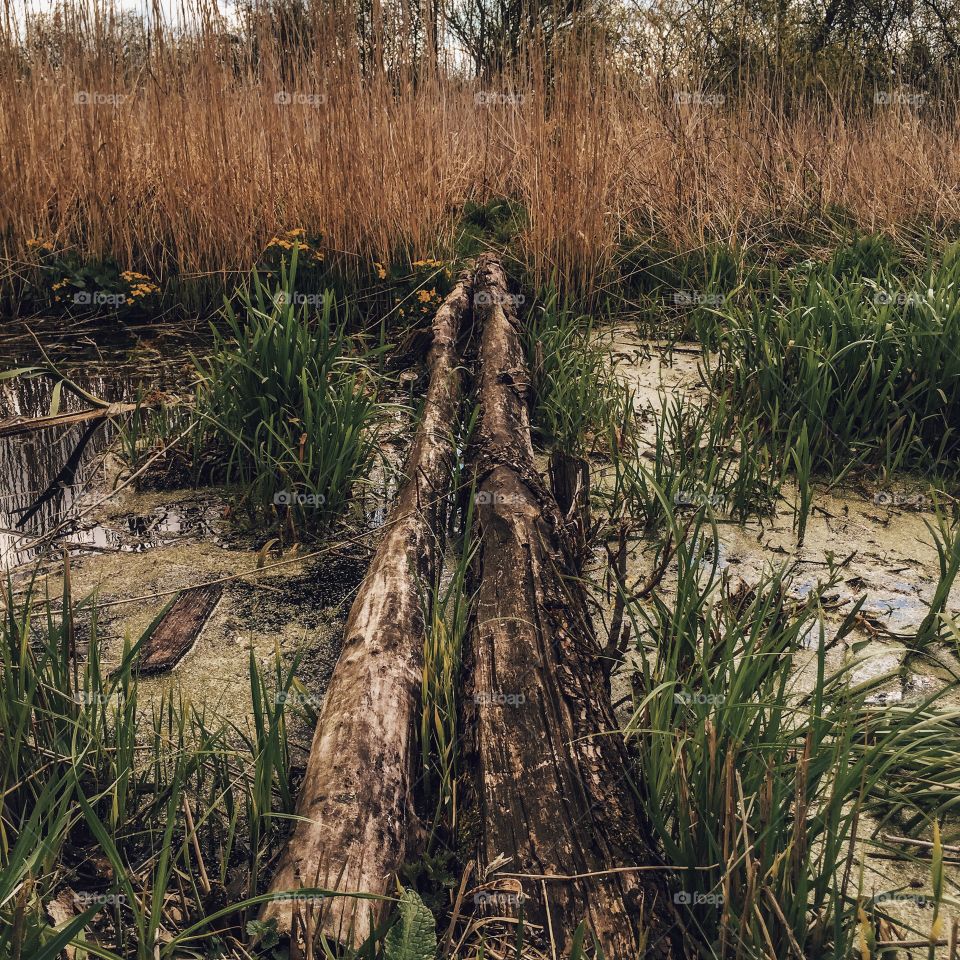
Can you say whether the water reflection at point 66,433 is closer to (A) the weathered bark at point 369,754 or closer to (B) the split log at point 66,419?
(B) the split log at point 66,419

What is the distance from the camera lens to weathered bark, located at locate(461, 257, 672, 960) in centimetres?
130

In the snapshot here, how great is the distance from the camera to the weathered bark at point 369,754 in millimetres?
1292

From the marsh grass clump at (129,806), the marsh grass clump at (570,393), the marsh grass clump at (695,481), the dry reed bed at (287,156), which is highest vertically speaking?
the dry reed bed at (287,156)

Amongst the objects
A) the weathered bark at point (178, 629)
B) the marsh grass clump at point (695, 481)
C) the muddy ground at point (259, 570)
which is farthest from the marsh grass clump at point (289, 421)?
the marsh grass clump at point (695, 481)

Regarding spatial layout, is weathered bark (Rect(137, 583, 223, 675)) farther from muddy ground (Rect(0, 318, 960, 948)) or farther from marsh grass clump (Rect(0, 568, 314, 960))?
marsh grass clump (Rect(0, 568, 314, 960))

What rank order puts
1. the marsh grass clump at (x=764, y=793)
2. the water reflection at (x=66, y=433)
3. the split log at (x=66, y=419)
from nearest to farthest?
the marsh grass clump at (x=764, y=793) → the water reflection at (x=66, y=433) → the split log at (x=66, y=419)

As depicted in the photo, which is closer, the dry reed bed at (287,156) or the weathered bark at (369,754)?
the weathered bark at (369,754)

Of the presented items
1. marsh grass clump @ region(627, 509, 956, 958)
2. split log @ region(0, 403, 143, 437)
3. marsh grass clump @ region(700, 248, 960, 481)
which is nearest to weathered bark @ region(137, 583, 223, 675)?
split log @ region(0, 403, 143, 437)

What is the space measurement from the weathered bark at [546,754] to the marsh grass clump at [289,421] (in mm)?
690

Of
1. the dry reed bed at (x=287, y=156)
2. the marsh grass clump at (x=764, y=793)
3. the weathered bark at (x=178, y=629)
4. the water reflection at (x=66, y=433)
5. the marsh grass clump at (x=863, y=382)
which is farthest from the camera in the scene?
the dry reed bed at (x=287, y=156)

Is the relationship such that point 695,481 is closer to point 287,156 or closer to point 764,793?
point 764,793

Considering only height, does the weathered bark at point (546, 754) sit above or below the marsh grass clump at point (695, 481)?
below

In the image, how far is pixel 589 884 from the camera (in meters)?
1.32

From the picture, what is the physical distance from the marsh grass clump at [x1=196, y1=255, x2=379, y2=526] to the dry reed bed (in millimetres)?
1725
